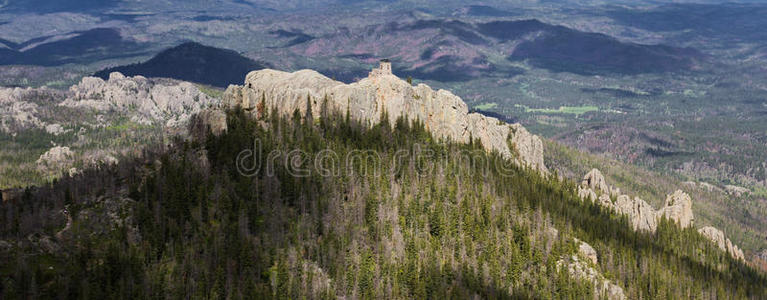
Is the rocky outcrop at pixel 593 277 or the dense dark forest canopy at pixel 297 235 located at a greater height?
the dense dark forest canopy at pixel 297 235

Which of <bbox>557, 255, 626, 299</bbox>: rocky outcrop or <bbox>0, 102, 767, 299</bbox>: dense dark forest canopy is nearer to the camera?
<bbox>0, 102, 767, 299</bbox>: dense dark forest canopy

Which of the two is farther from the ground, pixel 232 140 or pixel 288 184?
pixel 232 140

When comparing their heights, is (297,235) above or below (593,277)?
above

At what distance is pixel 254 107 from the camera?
193875 mm

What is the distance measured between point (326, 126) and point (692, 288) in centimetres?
11732

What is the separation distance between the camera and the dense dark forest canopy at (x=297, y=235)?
428ft

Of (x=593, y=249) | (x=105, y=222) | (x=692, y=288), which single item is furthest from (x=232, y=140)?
(x=692, y=288)

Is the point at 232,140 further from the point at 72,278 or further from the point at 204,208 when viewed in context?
the point at 72,278

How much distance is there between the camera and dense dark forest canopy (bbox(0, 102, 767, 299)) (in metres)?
130

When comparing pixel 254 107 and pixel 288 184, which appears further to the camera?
pixel 254 107

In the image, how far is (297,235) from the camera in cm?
15625

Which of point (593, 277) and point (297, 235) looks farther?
point (593, 277)

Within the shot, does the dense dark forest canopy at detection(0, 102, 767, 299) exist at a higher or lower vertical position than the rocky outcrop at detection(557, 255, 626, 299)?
higher

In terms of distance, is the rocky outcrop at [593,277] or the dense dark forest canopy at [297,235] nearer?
the dense dark forest canopy at [297,235]
